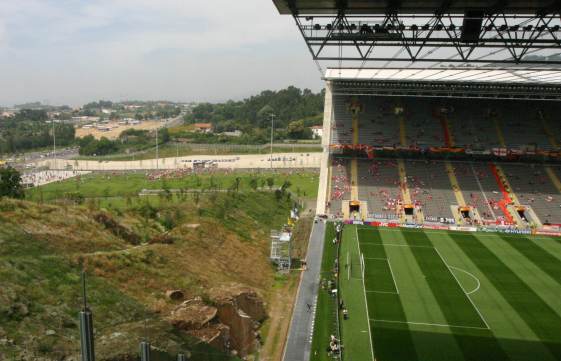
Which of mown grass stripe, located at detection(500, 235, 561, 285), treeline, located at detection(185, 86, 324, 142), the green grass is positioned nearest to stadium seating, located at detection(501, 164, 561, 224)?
mown grass stripe, located at detection(500, 235, 561, 285)

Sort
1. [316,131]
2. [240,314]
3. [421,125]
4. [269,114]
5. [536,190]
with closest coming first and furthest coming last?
[240,314], [536,190], [421,125], [316,131], [269,114]

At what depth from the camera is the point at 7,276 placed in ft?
47.2

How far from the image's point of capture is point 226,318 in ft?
65.7

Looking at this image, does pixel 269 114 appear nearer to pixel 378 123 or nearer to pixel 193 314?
pixel 378 123

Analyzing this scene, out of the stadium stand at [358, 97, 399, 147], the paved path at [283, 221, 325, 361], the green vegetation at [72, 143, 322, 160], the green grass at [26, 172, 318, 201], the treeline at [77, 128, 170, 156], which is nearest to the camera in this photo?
the paved path at [283, 221, 325, 361]

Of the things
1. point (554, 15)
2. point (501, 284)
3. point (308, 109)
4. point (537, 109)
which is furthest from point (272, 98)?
point (554, 15)

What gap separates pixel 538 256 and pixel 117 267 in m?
29.8

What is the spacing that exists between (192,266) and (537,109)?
4853 cm

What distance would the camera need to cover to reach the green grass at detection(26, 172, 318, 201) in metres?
58.2

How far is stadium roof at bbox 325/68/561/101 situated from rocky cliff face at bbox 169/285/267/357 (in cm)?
2894

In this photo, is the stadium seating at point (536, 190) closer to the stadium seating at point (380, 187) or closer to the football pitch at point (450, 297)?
the football pitch at point (450, 297)

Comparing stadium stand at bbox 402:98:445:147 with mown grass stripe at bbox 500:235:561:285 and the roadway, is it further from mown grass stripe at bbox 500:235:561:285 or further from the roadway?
the roadway

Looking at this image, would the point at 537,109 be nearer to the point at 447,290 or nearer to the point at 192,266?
the point at 447,290

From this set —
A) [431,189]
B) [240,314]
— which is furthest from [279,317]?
[431,189]
